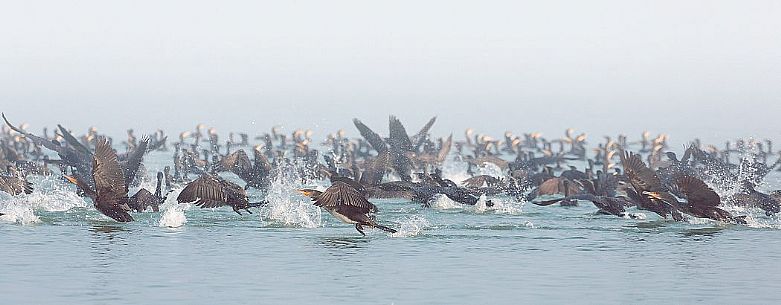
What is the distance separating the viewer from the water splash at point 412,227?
21.4 m

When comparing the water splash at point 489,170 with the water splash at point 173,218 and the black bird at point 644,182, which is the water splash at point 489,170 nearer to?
the black bird at point 644,182

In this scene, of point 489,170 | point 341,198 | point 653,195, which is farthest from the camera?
point 489,170

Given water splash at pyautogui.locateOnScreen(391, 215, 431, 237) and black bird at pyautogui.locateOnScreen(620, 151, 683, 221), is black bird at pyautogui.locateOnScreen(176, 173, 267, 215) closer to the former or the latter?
water splash at pyautogui.locateOnScreen(391, 215, 431, 237)

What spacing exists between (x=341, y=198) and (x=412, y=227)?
294 centimetres

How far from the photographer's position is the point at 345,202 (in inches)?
771

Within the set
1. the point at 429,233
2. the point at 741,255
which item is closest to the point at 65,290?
the point at 429,233

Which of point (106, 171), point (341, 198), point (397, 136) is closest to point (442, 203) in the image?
point (397, 136)

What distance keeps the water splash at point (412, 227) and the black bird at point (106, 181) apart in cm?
400

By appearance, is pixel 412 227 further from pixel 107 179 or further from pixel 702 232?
A: pixel 107 179

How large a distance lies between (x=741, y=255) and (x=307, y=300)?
708cm

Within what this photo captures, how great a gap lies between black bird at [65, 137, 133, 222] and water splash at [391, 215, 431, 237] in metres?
4.00

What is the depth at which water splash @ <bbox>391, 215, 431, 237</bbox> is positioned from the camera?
2139cm

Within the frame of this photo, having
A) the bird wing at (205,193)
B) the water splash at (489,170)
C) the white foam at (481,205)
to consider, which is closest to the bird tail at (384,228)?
the bird wing at (205,193)

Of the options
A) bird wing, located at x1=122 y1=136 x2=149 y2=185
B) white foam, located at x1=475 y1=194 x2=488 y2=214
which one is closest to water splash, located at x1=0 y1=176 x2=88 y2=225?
bird wing, located at x1=122 y1=136 x2=149 y2=185
